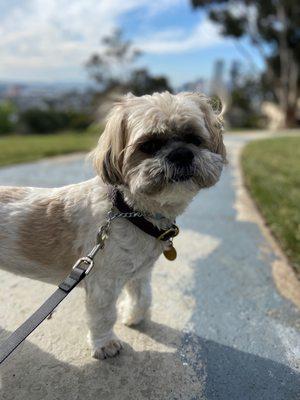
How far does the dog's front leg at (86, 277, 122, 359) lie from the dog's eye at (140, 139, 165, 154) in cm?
88

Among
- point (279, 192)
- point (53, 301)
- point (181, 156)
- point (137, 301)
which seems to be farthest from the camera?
point (279, 192)

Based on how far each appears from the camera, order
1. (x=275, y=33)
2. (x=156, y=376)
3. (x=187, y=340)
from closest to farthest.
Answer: (x=156, y=376)
(x=187, y=340)
(x=275, y=33)

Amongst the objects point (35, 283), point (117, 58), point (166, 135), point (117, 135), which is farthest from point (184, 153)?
point (117, 58)

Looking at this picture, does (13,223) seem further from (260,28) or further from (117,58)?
(117,58)

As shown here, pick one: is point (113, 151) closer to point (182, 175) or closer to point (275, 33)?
point (182, 175)

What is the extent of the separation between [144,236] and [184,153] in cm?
61

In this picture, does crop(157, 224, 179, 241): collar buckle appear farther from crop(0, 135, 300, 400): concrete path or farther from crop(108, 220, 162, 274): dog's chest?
crop(0, 135, 300, 400): concrete path

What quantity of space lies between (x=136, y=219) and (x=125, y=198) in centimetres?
15

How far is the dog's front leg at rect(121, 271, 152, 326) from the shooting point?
10.0ft

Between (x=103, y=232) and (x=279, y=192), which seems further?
(x=279, y=192)

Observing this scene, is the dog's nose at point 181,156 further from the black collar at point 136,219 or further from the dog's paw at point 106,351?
the dog's paw at point 106,351

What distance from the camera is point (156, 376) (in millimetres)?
2564

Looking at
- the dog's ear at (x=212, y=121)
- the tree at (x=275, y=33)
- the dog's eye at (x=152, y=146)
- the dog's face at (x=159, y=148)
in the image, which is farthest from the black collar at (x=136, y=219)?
the tree at (x=275, y=33)

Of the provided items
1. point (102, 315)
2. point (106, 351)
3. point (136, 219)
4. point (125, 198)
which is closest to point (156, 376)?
point (106, 351)
